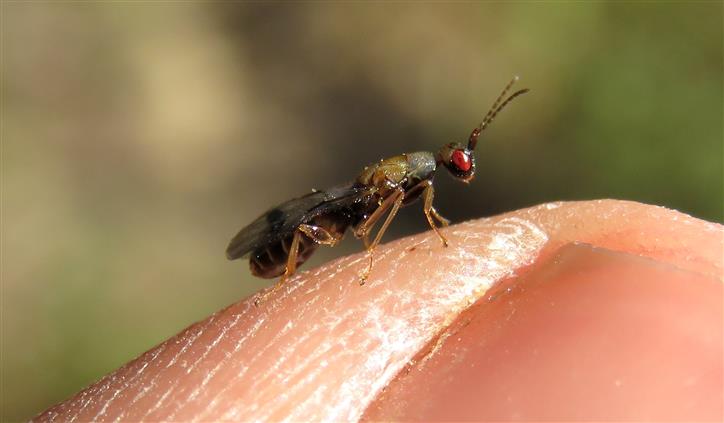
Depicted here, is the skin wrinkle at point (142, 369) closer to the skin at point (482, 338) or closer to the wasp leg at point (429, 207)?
the skin at point (482, 338)

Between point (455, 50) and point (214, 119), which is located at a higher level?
point (214, 119)

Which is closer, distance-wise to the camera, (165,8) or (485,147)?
(485,147)

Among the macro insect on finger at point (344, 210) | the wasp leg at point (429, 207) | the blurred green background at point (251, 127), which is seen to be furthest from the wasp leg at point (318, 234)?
the blurred green background at point (251, 127)

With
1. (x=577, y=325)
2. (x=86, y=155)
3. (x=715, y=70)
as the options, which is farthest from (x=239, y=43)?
(x=577, y=325)

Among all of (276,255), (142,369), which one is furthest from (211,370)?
(276,255)

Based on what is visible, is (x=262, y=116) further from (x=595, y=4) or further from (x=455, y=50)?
(x=595, y=4)

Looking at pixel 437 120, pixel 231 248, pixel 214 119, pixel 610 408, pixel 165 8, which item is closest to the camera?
pixel 610 408
